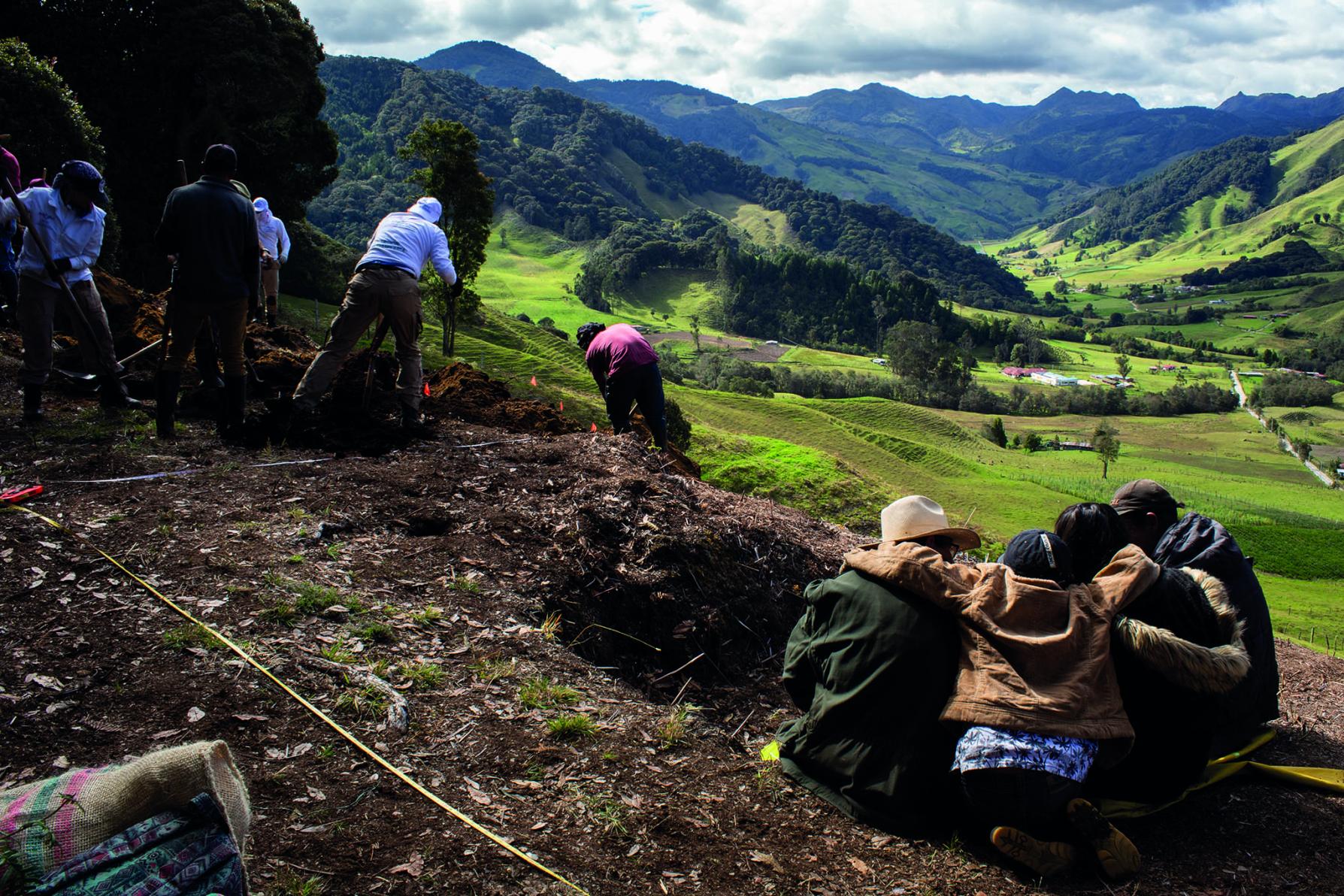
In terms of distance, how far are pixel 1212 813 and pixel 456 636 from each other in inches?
183

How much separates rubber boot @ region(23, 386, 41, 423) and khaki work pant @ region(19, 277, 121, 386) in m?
0.06

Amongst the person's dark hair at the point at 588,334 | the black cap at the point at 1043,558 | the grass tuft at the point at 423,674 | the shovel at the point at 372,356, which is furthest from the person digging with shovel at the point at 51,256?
the black cap at the point at 1043,558

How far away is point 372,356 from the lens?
9102 millimetres

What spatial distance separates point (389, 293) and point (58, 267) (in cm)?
310

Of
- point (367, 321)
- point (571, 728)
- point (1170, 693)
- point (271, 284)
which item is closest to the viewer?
point (1170, 693)

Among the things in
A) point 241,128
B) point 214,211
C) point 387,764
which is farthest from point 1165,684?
point 241,128

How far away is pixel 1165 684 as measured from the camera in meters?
4.41

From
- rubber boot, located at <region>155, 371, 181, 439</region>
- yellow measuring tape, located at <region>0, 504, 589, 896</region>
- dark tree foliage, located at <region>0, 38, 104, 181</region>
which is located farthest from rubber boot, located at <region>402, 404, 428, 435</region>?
dark tree foliage, located at <region>0, 38, 104, 181</region>

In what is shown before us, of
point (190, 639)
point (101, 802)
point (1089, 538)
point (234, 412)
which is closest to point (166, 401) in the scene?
point (234, 412)

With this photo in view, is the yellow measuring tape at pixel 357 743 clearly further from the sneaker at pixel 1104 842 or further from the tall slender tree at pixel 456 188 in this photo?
the tall slender tree at pixel 456 188

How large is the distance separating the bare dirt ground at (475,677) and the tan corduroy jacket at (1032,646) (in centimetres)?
75

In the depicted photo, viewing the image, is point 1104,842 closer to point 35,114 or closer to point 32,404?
point 32,404

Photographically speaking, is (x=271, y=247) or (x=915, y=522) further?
(x=271, y=247)

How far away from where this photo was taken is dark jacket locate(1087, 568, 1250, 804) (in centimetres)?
430
